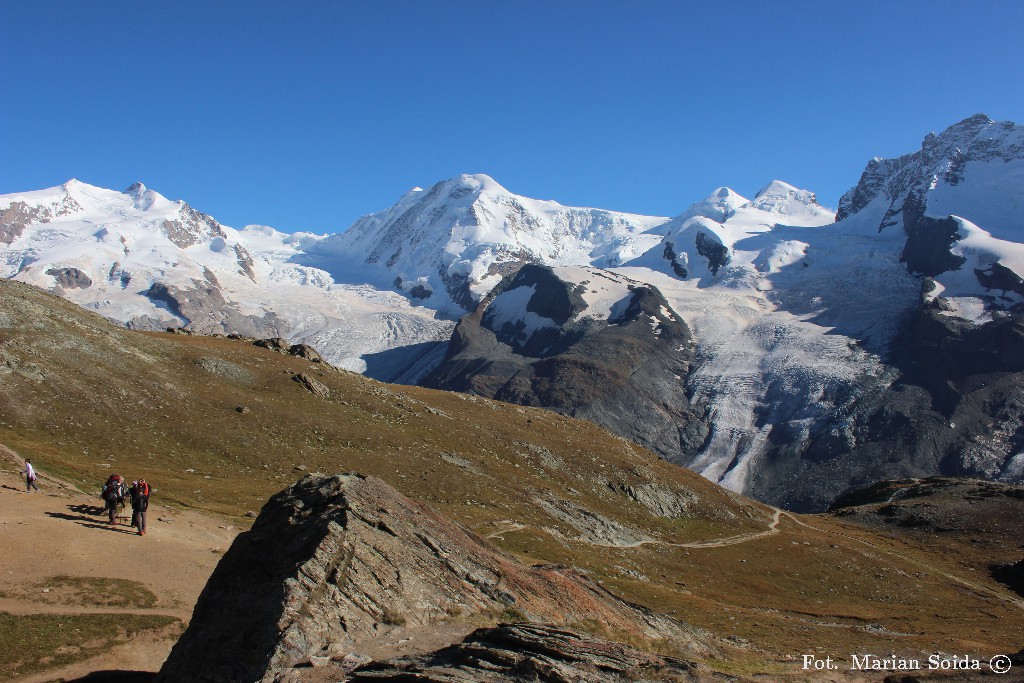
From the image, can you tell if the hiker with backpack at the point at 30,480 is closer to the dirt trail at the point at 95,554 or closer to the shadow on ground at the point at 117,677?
the dirt trail at the point at 95,554

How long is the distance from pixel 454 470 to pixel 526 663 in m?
51.6

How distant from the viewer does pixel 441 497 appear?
61719mm

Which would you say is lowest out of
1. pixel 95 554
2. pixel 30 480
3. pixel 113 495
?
pixel 95 554

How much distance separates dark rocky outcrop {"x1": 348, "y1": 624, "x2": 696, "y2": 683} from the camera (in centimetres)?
1805

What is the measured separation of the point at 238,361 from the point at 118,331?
1247cm

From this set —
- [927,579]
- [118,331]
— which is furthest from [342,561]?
[927,579]

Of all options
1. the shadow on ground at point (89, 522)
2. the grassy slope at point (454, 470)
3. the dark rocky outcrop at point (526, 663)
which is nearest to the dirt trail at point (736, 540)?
the grassy slope at point (454, 470)

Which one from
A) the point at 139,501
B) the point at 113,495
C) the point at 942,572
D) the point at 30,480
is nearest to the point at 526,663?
the point at 139,501

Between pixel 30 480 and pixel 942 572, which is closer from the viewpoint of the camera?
pixel 30 480

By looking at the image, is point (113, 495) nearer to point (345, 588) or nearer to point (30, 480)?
point (30, 480)

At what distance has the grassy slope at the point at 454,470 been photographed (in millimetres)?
48406

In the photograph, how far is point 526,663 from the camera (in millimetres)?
18500

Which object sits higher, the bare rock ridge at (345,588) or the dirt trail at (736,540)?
the bare rock ridge at (345,588)

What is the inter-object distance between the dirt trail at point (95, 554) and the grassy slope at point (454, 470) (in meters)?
4.98
